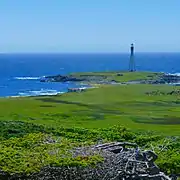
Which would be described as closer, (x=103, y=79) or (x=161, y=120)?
(x=161, y=120)

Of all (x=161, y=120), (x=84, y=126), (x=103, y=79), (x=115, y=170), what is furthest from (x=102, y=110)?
(x=103, y=79)

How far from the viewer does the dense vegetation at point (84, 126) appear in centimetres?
1942

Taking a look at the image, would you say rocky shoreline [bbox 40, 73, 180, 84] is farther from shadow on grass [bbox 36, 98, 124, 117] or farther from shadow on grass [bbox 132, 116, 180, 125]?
shadow on grass [bbox 132, 116, 180, 125]

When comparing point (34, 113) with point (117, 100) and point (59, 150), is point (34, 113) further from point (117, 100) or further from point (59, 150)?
point (59, 150)

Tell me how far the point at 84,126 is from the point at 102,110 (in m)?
16.1

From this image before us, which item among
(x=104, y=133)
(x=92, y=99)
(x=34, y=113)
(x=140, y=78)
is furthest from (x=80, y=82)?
(x=104, y=133)

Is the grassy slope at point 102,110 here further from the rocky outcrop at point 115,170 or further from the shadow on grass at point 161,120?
the rocky outcrop at point 115,170

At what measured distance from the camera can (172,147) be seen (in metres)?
24.5

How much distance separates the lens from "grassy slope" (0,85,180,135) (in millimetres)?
49062

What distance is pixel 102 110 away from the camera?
61.1 metres

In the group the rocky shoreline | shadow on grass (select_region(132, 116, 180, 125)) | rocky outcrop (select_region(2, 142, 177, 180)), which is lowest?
the rocky shoreline

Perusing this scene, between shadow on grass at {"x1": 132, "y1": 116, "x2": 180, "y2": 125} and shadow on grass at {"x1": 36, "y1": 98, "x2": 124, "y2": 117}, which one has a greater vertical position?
shadow on grass at {"x1": 132, "y1": 116, "x2": 180, "y2": 125}

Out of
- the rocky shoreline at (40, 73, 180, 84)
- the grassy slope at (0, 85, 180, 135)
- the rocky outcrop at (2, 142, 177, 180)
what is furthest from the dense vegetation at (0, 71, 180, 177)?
the rocky shoreline at (40, 73, 180, 84)

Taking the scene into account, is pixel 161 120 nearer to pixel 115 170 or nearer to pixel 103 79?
pixel 115 170
